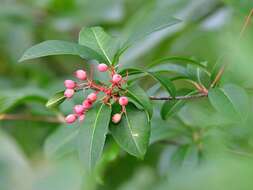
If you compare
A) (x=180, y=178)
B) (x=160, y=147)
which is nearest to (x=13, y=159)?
(x=160, y=147)

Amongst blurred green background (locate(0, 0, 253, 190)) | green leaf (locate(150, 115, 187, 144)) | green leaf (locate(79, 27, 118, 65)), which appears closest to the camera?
blurred green background (locate(0, 0, 253, 190))

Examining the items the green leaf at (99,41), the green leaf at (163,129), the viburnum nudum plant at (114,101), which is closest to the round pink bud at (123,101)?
the viburnum nudum plant at (114,101)

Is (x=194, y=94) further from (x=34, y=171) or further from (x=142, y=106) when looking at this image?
(x=34, y=171)

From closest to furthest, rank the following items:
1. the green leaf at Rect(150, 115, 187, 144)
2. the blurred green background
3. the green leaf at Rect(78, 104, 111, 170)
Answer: the blurred green background, the green leaf at Rect(78, 104, 111, 170), the green leaf at Rect(150, 115, 187, 144)

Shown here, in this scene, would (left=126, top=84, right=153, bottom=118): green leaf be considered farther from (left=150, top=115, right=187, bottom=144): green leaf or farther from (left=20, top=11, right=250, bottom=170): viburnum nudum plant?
(left=150, top=115, right=187, bottom=144): green leaf

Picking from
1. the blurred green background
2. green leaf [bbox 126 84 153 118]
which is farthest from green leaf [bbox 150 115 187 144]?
green leaf [bbox 126 84 153 118]

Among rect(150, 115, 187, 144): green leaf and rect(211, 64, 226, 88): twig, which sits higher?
rect(211, 64, 226, 88): twig

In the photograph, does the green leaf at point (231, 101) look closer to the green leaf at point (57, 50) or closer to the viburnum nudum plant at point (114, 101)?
the viburnum nudum plant at point (114, 101)
